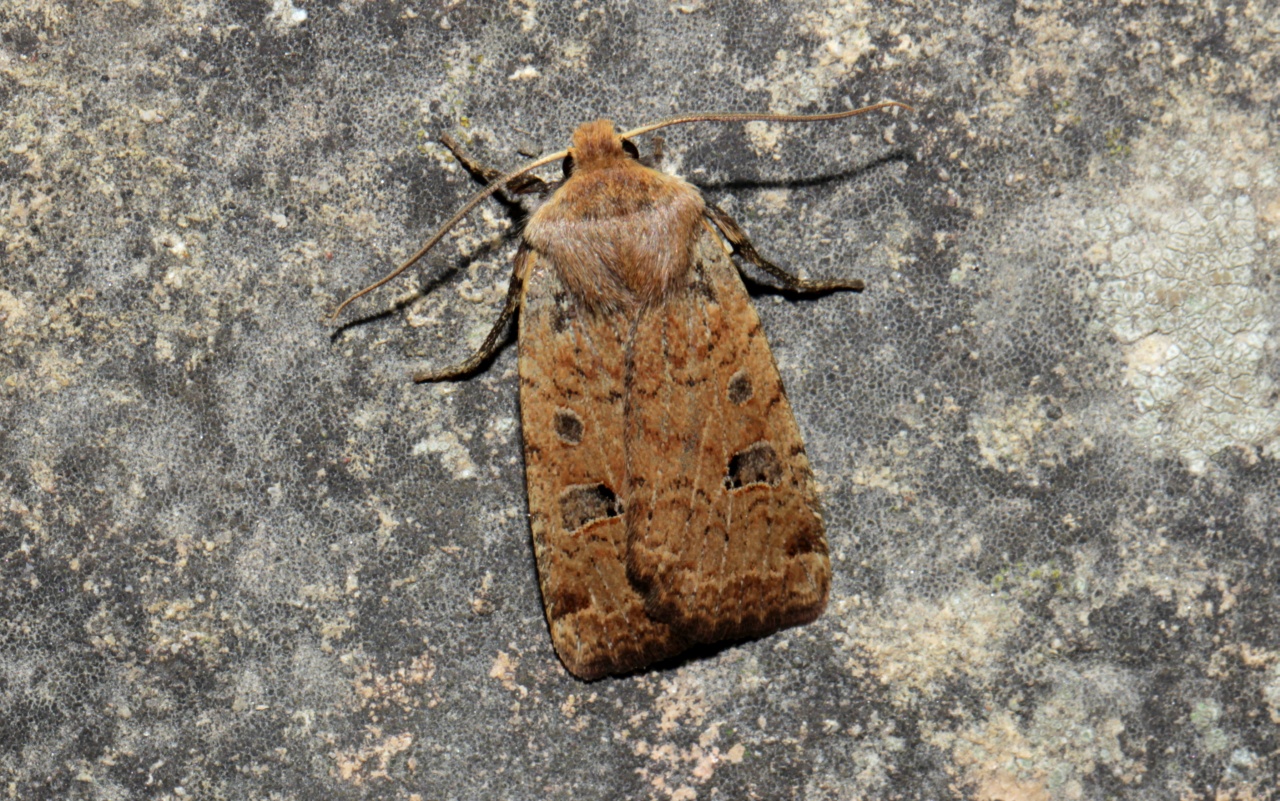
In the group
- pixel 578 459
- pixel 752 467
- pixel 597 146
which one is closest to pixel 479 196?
pixel 597 146

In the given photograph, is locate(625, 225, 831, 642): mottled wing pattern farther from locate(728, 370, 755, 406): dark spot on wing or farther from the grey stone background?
the grey stone background

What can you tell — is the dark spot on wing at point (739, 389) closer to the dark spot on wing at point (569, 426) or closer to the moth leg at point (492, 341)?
the dark spot on wing at point (569, 426)

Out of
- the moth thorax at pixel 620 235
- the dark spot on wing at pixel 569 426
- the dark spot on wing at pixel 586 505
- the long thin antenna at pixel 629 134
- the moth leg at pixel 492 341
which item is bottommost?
the dark spot on wing at pixel 586 505

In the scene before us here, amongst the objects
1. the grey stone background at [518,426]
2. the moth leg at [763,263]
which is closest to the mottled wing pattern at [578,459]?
the grey stone background at [518,426]

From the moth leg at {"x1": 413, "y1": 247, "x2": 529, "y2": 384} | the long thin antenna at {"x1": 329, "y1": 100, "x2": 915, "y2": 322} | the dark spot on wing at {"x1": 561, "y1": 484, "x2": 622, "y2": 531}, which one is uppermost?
the long thin antenna at {"x1": 329, "y1": 100, "x2": 915, "y2": 322}

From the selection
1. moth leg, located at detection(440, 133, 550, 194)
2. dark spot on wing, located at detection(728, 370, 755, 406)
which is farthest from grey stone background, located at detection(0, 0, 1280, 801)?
dark spot on wing, located at detection(728, 370, 755, 406)
